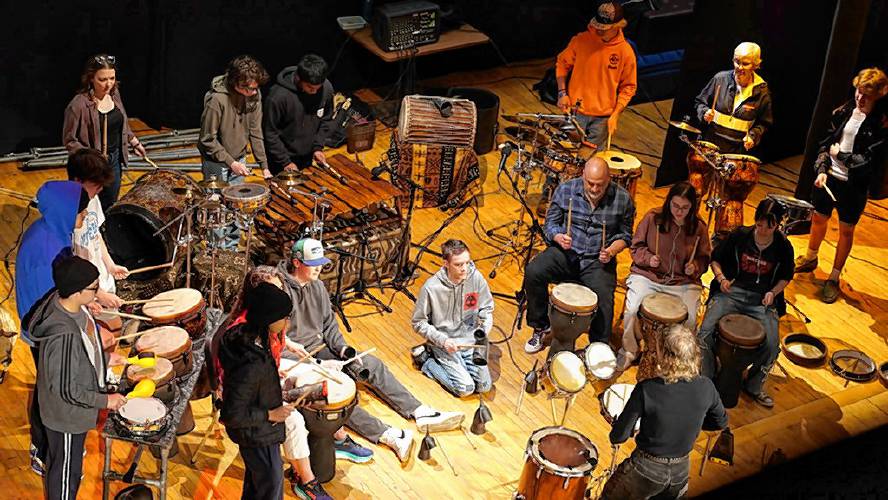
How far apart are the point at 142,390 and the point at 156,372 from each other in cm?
24

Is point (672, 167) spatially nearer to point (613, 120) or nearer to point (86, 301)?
point (613, 120)

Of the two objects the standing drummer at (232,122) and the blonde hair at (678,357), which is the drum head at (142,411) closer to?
the standing drummer at (232,122)

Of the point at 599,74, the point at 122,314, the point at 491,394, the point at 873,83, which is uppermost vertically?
the point at 873,83

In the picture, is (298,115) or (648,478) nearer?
(648,478)

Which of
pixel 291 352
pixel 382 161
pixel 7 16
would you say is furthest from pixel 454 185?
pixel 7 16

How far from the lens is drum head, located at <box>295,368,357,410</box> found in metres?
4.87

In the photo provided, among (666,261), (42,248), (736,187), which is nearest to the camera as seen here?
(42,248)

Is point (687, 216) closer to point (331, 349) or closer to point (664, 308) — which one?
point (664, 308)

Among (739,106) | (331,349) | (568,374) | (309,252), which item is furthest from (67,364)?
(739,106)

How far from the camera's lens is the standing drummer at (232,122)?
6.32 m

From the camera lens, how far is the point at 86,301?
414cm

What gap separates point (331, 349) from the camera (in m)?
5.55

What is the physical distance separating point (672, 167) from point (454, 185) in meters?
2.00

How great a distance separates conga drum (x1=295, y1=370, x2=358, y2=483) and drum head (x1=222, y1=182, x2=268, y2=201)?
58.1 inches
